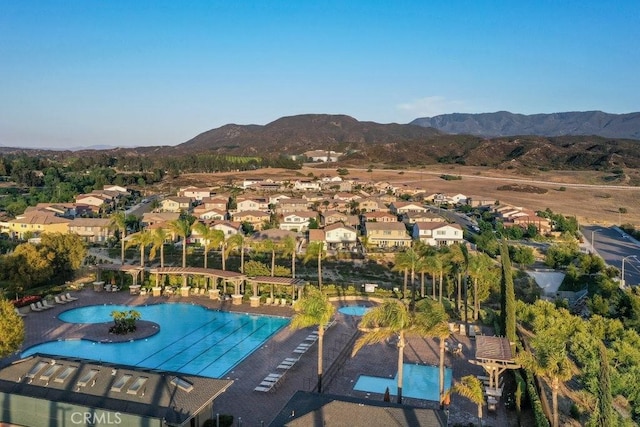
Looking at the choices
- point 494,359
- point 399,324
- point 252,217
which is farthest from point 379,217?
point 399,324

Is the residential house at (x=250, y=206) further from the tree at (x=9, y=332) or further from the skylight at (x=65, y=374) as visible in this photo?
the skylight at (x=65, y=374)

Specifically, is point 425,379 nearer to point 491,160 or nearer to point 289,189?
point 289,189

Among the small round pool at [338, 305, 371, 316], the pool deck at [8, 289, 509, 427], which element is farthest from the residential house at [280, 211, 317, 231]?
the pool deck at [8, 289, 509, 427]

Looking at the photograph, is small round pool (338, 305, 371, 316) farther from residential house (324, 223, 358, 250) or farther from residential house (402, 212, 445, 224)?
residential house (402, 212, 445, 224)

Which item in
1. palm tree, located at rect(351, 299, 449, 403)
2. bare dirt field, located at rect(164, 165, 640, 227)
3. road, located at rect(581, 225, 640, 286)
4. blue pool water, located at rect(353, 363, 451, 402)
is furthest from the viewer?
bare dirt field, located at rect(164, 165, 640, 227)

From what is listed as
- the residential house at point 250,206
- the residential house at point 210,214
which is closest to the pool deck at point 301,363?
the residential house at point 210,214

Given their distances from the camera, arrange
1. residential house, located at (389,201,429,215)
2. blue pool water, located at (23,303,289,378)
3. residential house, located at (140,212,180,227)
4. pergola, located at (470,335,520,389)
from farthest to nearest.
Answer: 1. residential house, located at (389,201,429,215)
2. residential house, located at (140,212,180,227)
3. blue pool water, located at (23,303,289,378)
4. pergola, located at (470,335,520,389)
